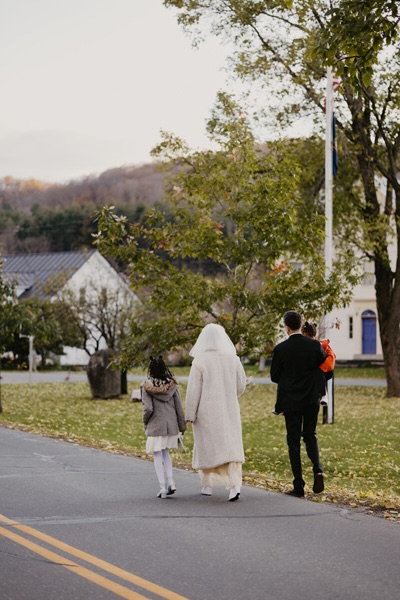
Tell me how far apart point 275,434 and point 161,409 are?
9.98 m

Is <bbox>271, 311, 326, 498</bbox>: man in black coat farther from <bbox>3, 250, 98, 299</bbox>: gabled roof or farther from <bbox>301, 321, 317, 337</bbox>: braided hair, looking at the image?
<bbox>3, 250, 98, 299</bbox>: gabled roof

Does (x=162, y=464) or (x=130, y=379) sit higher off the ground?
(x=162, y=464)

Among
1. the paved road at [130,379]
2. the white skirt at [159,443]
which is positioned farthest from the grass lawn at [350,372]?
the white skirt at [159,443]

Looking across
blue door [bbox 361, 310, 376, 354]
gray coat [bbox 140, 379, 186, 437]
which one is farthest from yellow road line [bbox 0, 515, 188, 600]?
blue door [bbox 361, 310, 376, 354]

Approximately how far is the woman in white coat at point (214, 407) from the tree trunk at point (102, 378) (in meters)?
22.3

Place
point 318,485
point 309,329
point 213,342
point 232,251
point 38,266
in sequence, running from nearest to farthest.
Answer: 1. point 213,342
2. point 318,485
3. point 309,329
4. point 232,251
5. point 38,266

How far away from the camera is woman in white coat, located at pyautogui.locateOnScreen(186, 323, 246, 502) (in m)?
10.3

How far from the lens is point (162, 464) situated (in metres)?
10.5

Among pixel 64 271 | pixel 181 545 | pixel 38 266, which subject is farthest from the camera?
pixel 38 266

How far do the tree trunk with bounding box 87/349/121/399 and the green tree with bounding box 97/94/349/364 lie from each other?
14586 millimetres

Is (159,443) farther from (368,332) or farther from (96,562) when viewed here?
(368,332)

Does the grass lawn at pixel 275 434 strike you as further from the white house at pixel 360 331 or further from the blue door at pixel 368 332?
the blue door at pixel 368 332

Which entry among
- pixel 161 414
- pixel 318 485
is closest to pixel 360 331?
pixel 318 485

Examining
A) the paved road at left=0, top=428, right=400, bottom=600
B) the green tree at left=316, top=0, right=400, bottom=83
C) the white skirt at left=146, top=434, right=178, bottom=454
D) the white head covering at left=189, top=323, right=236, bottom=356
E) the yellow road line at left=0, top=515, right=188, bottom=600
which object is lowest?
the paved road at left=0, top=428, right=400, bottom=600
